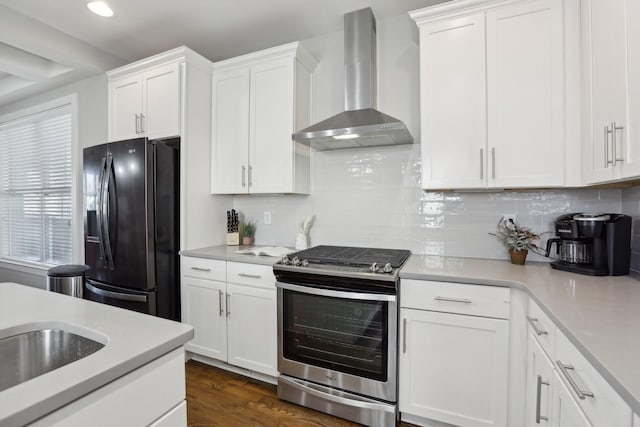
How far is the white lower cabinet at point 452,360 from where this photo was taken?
1613mm

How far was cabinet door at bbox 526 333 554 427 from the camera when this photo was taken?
122cm

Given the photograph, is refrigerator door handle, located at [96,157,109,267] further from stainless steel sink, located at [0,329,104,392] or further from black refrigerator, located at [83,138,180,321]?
stainless steel sink, located at [0,329,104,392]

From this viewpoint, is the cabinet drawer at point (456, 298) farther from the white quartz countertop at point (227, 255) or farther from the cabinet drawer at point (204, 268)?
the cabinet drawer at point (204, 268)

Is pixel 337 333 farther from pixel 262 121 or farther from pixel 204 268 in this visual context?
pixel 262 121

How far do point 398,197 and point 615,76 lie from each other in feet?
4.43

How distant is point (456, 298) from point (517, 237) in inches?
26.4

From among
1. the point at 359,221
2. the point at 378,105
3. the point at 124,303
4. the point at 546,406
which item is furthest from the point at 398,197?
the point at 124,303

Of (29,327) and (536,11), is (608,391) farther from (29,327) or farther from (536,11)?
(536,11)

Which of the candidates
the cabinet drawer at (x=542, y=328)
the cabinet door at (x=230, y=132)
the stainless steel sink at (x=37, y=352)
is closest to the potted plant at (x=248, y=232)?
the cabinet door at (x=230, y=132)

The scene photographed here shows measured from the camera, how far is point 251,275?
224 centimetres

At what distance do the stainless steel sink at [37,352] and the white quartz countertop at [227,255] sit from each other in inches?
49.0

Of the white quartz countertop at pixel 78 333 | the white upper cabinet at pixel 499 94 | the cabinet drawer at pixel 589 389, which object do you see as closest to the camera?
the white quartz countertop at pixel 78 333

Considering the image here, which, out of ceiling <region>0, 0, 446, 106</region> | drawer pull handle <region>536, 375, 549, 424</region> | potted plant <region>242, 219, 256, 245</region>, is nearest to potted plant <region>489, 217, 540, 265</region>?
drawer pull handle <region>536, 375, 549, 424</region>

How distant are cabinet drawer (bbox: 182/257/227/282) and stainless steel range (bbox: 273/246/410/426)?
576 millimetres
